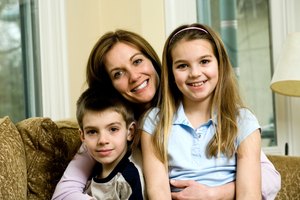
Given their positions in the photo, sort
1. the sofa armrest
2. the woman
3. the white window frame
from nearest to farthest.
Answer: the woman < the sofa armrest < the white window frame

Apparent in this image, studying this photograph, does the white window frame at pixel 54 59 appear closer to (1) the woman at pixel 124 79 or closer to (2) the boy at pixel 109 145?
(1) the woman at pixel 124 79

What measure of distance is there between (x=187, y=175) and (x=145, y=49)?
0.50m

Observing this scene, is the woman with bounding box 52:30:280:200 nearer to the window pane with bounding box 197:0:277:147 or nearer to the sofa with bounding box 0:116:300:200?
the sofa with bounding box 0:116:300:200

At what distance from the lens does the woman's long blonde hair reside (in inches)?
57.7

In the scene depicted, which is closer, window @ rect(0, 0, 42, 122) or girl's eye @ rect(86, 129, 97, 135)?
girl's eye @ rect(86, 129, 97, 135)

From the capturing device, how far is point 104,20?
9.02 feet

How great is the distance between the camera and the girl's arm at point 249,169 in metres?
1.42

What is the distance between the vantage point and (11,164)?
1.50 meters

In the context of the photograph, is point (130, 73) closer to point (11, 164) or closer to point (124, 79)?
point (124, 79)

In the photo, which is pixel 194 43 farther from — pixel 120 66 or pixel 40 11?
pixel 40 11

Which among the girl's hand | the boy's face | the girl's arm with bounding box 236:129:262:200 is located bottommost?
the girl's hand

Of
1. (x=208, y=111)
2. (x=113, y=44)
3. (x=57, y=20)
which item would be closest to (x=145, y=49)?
(x=113, y=44)

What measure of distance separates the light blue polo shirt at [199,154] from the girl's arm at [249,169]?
2 cm

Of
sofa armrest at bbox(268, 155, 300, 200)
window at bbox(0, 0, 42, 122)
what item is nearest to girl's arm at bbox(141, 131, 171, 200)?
sofa armrest at bbox(268, 155, 300, 200)
